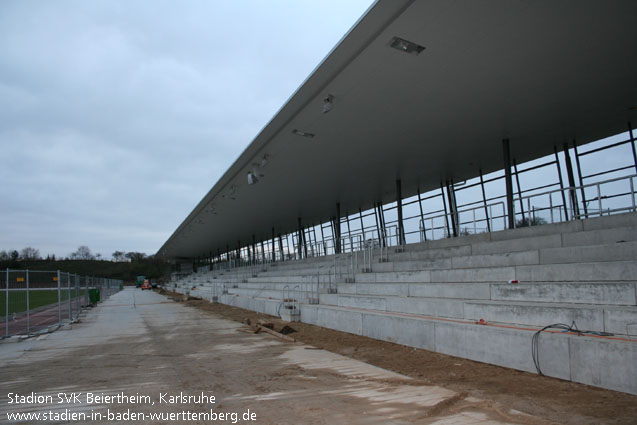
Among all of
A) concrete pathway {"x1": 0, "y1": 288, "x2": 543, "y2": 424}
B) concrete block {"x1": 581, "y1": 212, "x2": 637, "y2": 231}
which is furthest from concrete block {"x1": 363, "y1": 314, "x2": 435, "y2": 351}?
concrete block {"x1": 581, "y1": 212, "x2": 637, "y2": 231}

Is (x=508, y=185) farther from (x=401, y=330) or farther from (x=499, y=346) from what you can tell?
(x=499, y=346)

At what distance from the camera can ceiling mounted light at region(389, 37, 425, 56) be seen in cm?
867

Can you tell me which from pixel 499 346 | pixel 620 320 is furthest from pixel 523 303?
pixel 620 320

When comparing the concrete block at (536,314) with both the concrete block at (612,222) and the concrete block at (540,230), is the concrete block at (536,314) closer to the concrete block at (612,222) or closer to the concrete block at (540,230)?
the concrete block at (612,222)

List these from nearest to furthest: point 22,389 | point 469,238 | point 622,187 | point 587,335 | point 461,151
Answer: point 587,335, point 22,389, point 469,238, point 622,187, point 461,151

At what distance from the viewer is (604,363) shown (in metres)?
4.91

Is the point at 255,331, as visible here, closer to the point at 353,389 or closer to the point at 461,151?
the point at 353,389

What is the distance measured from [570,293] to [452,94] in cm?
662

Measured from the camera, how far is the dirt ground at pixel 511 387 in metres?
4.15

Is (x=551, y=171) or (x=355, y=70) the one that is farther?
(x=551, y=171)

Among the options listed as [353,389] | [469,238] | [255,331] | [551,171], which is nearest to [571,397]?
[353,389]

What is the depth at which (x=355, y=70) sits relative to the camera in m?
9.97

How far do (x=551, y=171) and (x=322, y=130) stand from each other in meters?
11.9

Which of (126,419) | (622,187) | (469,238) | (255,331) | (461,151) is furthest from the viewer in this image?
(461,151)
